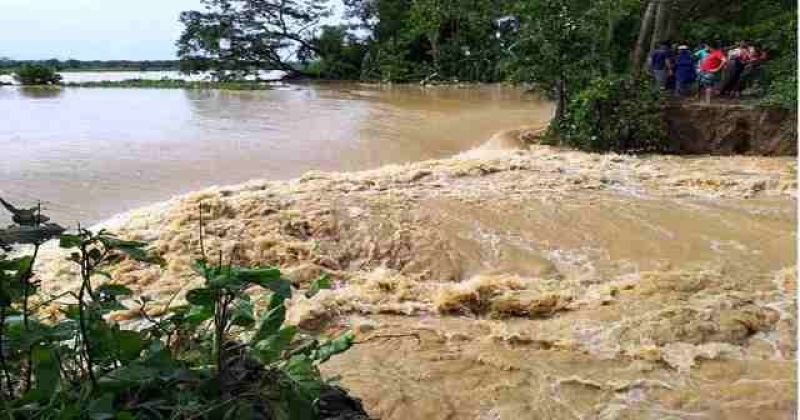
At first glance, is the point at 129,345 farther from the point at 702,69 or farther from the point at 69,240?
the point at 702,69

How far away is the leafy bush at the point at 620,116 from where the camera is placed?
30.1 feet

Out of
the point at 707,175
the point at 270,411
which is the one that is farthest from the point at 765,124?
the point at 270,411

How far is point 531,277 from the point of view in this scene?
4.65 m

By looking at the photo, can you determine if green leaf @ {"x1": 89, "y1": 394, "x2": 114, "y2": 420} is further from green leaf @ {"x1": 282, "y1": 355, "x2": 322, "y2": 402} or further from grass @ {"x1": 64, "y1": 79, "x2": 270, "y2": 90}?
grass @ {"x1": 64, "y1": 79, "x2": 270, "y2": 90}

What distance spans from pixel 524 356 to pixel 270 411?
7.62 feet

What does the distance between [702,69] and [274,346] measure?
10434 mm

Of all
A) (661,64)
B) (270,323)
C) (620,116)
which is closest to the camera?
(270,323)

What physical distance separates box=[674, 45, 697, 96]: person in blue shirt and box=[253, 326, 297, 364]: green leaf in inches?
405

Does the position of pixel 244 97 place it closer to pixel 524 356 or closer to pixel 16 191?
pixel 16 191

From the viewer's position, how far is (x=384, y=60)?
28297 mm

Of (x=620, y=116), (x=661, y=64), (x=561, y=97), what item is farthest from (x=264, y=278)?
(x=661, y=64)

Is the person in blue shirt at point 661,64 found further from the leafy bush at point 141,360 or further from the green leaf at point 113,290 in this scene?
the green leaf at point 113,290

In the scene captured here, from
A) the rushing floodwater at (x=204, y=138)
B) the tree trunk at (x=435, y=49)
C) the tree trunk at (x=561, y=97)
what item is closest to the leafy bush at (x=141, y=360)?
the rushing floodwater at (x=204, y=138)

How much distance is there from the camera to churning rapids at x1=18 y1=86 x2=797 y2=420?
2955 mm
